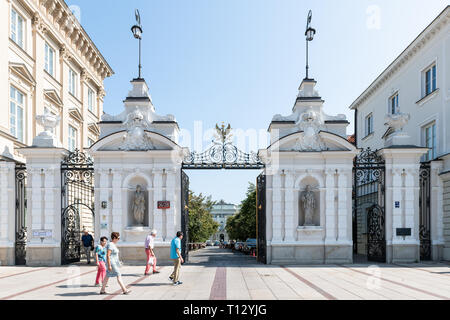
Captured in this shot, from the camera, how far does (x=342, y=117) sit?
19.5 meters

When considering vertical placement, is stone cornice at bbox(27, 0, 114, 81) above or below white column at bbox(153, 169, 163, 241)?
above

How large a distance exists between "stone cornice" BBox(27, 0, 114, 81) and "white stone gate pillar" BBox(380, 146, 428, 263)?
19436 mm

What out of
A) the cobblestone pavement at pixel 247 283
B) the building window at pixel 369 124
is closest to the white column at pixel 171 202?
the cobblestone pavement at pixel 247 283

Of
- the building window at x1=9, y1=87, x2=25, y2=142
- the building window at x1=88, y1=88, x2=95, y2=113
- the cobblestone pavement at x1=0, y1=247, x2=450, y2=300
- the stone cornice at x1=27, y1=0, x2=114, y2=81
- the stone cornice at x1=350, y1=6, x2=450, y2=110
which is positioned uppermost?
the stone cornice at x1=27, y1=0, x2=114, y2=81

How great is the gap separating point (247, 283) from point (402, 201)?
9217 millimetres

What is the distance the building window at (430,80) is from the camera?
73.5 feet

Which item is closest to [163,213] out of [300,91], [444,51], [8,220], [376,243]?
[8,220]

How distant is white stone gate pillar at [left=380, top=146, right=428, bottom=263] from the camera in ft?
61.6

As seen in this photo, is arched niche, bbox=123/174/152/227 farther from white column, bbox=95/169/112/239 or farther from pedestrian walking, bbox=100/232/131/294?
pedestrian walking, bbox=100/232/131/294

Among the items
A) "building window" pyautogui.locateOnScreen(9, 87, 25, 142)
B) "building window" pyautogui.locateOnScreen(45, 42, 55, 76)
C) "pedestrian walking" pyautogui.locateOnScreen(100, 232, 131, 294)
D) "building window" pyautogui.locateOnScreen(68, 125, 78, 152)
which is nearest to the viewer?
"pedestrian walking" pyautogui.locateOnScreen(100, 232, 131, 294)

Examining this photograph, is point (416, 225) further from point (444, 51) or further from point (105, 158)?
point (105, 158)

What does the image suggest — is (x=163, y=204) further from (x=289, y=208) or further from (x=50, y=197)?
(x=289, y=208)

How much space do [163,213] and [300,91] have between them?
813cm

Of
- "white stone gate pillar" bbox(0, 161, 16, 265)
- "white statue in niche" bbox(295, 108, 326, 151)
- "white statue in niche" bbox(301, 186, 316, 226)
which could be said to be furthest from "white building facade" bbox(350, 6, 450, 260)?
"white stone gate pillar" bbox(0, 161, 16, 265)
